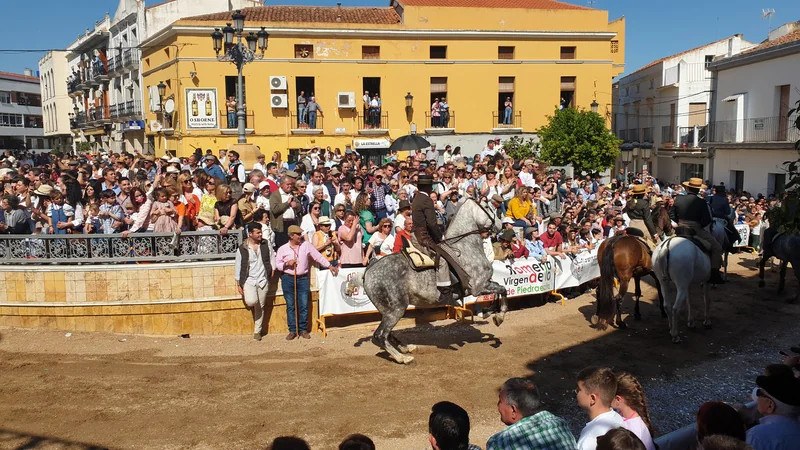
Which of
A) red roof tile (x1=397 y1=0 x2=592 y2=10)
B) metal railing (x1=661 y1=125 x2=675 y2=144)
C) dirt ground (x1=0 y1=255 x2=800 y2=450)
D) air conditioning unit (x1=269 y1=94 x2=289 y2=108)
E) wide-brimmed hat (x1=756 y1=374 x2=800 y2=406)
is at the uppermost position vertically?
red roof tile (x1=397 y1=0 x2=592 y2=10)

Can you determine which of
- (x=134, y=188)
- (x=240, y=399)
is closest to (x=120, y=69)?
(x=134, y=188)

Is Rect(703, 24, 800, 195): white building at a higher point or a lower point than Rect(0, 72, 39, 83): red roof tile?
lower

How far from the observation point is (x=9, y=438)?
26.5ft

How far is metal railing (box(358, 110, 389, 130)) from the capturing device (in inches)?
1314

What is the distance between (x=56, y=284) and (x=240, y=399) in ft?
16.3

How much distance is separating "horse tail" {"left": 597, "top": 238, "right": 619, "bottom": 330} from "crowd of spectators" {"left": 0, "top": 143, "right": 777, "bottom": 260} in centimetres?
214

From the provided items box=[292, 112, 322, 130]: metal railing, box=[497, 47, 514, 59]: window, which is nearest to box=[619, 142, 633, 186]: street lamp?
box=[497, 47, 514, 59]: window

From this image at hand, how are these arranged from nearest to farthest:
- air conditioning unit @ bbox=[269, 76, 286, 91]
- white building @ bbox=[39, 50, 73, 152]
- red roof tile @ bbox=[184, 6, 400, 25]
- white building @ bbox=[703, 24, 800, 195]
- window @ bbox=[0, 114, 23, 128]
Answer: white building @ bbox=[703, 24, 800, 195] → air conditioning unit @ bbox=[269, 76, 286, 91] → red roof tile @ bbox=[184, 6, 400, 25] → white building @ bbox=[39, 50, 73, 152] → window @ bbox=[0, 114, 23, 128]

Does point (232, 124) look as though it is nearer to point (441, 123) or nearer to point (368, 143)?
point (368, 143)

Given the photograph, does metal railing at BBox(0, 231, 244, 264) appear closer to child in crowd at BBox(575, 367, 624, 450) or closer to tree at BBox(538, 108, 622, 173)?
child in crowd at BBox(575, 367, 624, 450)

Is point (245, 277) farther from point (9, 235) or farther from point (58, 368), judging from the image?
point (9, 235)

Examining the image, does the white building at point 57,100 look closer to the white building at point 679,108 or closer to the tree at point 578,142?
the tree at point 578,142

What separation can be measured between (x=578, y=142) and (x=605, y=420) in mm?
25612

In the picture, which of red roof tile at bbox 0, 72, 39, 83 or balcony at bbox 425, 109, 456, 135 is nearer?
balcony at bbox 425, 109, 456, 135
